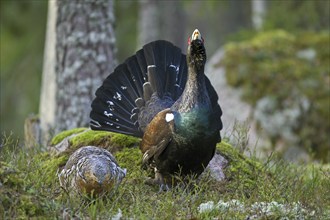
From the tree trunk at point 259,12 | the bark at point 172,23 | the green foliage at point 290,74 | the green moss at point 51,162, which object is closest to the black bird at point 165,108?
the green moss at point 51,162

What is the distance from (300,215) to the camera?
481 cm

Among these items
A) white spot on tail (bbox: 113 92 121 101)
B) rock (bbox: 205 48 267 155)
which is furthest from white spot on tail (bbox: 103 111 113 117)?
rock (bbox: 205 48 267 155)

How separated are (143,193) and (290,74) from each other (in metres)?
6.40

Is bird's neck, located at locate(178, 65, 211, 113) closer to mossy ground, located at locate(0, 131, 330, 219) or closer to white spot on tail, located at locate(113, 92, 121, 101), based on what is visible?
mossy ground, located at locate(0, 131, 330, 219)

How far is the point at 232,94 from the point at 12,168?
7297 mm

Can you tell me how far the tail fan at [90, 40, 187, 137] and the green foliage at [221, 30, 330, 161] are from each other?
14.4ft

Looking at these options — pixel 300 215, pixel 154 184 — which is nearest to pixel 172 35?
pixel 154 184

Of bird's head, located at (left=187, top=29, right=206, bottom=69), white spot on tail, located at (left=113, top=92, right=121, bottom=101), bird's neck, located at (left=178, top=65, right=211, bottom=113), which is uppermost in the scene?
bird's head, located at (left=187, top=29, right=206, bottom=69)

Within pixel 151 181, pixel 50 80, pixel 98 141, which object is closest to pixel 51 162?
pixel 98 141

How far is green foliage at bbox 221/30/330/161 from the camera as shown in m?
10.9

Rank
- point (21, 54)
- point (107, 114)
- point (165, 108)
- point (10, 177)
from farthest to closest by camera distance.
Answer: point (21, 54)
point (107, 114)
point (165, 108)
point (10, 177)

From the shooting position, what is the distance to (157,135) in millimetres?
5918

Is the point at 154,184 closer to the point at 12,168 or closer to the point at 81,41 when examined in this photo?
the point at 12,168

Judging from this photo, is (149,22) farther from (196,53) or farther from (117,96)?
(196,53)
